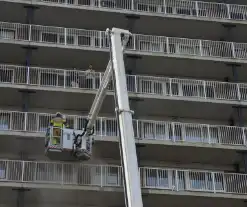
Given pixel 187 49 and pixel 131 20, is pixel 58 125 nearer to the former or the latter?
pixel 131 20

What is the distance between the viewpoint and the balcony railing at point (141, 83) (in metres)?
30.4

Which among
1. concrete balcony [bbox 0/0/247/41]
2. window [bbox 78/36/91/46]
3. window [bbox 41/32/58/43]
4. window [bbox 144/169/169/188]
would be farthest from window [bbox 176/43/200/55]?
window [bbox 144/169/169/188]

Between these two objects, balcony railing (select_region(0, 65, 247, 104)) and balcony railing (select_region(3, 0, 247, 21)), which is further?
balcony railing (select_region(3, 0, 247, 21))

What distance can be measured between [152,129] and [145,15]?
23.4 ft

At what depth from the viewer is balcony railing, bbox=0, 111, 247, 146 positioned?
28812 millimetres

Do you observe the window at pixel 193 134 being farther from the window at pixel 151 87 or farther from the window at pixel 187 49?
the window at pixel 187 49

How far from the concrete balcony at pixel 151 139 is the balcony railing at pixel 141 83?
1683 mm

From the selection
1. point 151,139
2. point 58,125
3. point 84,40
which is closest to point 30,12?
point 84,40

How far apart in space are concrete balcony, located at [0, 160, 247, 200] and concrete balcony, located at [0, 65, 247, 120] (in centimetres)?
391

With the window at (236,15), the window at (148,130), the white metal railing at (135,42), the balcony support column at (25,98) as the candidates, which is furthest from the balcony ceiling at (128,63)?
the window at (236,15)

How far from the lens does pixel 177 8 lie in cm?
3591

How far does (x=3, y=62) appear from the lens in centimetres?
3219

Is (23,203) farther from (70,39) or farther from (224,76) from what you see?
(224,76)

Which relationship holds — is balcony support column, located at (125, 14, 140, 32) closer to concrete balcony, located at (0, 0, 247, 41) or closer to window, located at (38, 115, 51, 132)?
concrete balcony, located at (0, 0, 247, 41)
